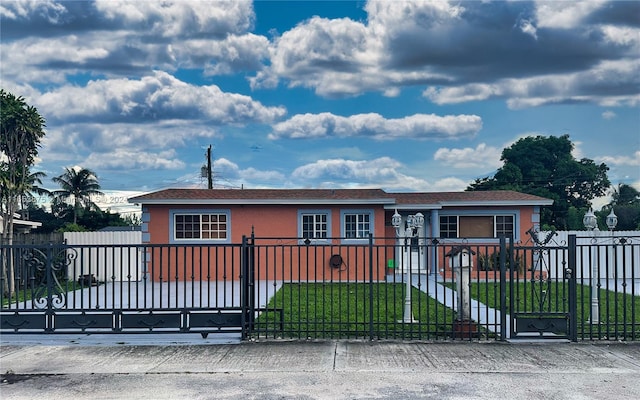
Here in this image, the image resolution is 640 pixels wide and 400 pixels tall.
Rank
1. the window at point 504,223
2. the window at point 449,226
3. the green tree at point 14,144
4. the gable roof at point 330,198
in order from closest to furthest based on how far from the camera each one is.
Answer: the green tree at point 14,144, the gable roof at point 330,198, the window at point 504,223, the window at point 449,226

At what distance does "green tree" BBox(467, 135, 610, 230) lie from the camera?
146ft

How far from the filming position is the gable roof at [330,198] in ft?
71.3

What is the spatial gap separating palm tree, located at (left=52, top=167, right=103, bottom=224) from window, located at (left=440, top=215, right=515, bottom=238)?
105 feet

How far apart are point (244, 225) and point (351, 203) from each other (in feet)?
12.1

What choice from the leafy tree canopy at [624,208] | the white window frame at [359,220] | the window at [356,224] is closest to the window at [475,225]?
the white window frame at [359,220]

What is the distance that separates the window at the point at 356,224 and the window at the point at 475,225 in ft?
9.54

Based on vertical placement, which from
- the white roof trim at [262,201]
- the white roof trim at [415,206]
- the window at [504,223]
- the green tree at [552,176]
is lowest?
the window at [504,223]

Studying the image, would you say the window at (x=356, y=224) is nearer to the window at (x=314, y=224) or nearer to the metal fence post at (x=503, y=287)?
the window at (x=314, y=224)

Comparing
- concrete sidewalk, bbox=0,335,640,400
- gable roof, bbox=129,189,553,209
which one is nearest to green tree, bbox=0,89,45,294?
gable roof, bbox=129,189,553,209

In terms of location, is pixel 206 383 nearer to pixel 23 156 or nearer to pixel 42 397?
pixel 42 397

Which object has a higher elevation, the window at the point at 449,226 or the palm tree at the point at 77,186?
the palm tree at the point at 77,186

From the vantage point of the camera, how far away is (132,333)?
9125 millimetres

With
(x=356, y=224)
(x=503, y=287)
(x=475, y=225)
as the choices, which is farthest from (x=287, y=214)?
(x=503, y=287)

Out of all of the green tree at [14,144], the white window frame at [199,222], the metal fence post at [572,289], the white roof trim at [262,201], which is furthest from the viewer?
the white window frame at [199,222]
